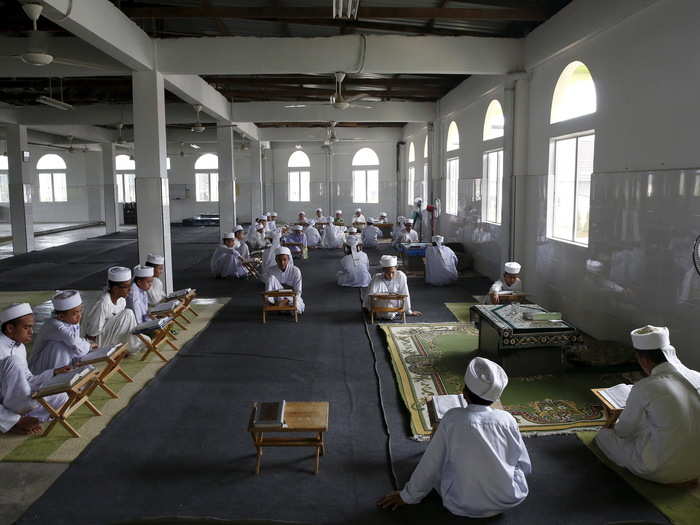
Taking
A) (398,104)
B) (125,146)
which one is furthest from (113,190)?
(398,104)

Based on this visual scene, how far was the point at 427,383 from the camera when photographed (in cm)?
638

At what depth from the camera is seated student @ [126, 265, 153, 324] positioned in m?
7.67

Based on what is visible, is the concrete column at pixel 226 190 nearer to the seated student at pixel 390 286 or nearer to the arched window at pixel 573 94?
the seated student at pixel 390 286

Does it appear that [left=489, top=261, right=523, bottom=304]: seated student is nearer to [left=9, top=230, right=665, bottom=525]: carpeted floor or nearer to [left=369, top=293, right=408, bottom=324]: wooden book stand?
[left=369, top=293, right=408, bottom=324]: wooden book stand

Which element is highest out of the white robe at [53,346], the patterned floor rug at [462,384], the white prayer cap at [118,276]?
the white prayer cap at [118,276]

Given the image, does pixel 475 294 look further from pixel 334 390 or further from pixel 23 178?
pixel 23 178

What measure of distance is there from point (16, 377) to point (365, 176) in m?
24.0

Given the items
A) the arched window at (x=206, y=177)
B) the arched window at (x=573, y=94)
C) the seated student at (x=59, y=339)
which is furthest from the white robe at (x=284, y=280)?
the arched window at (x=206, y=177)

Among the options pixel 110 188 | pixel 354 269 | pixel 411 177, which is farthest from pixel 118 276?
pixel 110 188

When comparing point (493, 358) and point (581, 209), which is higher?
point (581, 209)

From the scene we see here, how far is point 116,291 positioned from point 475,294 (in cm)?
660

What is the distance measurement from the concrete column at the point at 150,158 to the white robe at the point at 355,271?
362 centimetres

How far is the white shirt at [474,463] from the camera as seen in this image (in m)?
3.72

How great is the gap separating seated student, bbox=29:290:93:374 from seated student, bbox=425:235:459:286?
7655 mm
